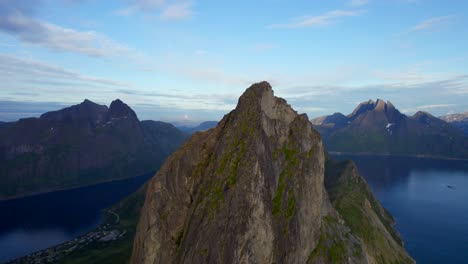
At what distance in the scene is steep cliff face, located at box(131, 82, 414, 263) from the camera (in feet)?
239

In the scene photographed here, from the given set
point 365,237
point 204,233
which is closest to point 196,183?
point 204,233

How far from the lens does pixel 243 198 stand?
2926 inches

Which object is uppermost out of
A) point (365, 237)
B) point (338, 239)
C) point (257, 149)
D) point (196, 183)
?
point (257, 149)

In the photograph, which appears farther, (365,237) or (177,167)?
(365,237)

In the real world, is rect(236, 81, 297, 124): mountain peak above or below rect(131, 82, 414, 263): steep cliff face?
above

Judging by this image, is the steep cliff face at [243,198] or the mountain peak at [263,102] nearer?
the steep cliff face at [243,198]

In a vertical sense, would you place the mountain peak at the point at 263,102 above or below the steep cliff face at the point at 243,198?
above

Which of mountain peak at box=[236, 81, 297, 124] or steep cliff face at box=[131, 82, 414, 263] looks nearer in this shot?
steep cliff face at box=[131, 82, 414, 263]

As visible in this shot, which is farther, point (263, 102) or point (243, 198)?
point (263, 102)

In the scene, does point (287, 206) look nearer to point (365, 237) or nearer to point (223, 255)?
point (223, 255)

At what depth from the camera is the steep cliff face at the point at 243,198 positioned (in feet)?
239

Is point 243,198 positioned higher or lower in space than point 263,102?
lower

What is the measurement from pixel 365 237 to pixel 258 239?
9873 cm

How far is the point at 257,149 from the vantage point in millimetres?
81312
